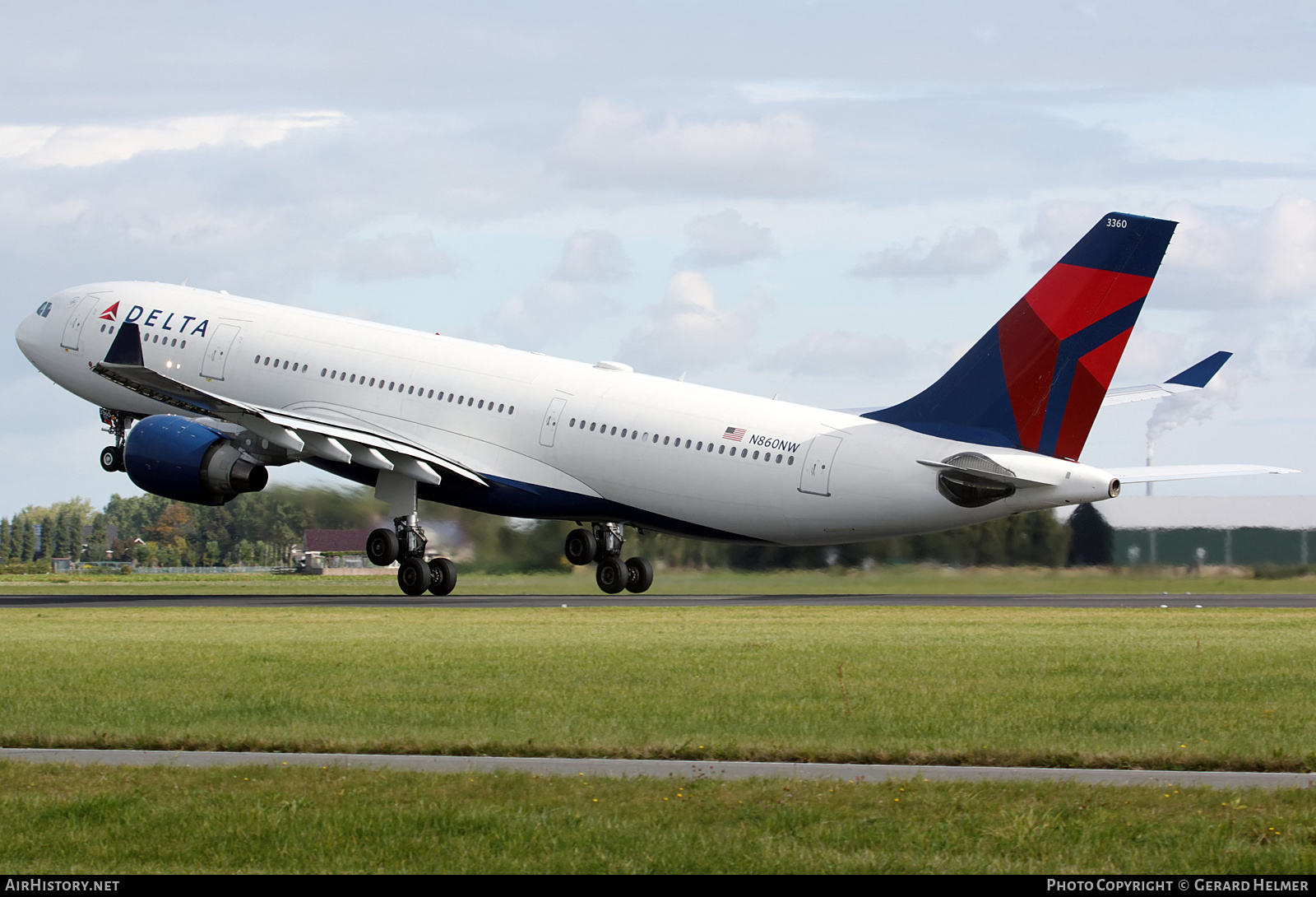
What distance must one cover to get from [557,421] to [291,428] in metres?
7.00

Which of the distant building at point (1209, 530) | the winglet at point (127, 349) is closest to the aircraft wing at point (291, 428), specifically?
the winglet at point (127, 349)

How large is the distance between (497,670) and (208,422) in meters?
27.0

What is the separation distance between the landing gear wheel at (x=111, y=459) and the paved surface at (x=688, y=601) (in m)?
4.60

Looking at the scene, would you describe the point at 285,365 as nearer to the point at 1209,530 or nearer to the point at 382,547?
the point at 382,547

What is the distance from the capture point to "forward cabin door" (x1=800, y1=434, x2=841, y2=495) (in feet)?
128

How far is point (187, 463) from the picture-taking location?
43.0 m

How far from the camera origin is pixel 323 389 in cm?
4647

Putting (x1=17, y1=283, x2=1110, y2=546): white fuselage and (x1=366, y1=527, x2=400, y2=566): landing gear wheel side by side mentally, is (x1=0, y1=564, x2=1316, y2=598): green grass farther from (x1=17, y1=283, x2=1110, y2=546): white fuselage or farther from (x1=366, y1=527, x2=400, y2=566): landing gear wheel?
(x1=17, y1=283, x2=1110, y2=546): white fuselage

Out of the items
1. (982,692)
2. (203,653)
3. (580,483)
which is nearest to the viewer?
(982,692)

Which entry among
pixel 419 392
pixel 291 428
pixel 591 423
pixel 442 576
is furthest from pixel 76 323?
pixel 591 423

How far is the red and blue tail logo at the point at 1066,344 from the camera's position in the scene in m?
35.4
